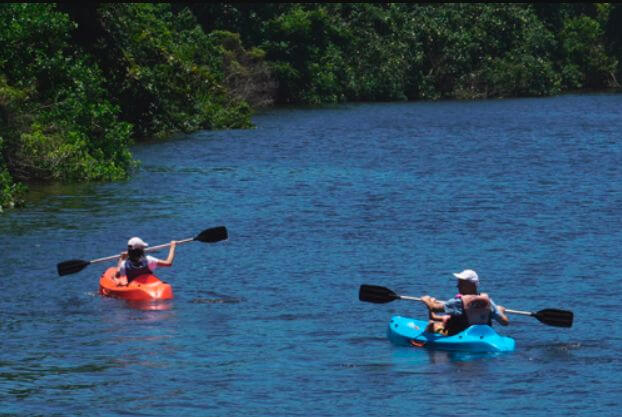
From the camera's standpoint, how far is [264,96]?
281ft

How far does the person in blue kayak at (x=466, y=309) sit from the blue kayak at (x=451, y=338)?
139 mm

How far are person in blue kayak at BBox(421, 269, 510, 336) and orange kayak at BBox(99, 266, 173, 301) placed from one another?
5.74 meters

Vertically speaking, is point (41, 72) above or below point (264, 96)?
above

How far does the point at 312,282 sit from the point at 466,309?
681cm

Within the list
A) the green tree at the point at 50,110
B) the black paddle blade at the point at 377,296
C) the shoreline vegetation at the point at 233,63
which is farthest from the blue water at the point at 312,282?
the shoreline vegetation at the point at 233,63

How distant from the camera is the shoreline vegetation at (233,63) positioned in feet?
138

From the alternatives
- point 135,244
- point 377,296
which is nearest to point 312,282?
point 135,244

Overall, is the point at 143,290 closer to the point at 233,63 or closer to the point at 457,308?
the point at 457,308

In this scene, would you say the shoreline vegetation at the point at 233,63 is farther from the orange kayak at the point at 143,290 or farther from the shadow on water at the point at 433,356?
the shadow on water at the point at 433,356

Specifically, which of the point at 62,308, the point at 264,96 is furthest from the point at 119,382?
the point at 264,96

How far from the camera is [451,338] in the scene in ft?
68.9

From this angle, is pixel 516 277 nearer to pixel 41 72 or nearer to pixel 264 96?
pixel 41 72

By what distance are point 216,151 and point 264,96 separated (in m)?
32.2

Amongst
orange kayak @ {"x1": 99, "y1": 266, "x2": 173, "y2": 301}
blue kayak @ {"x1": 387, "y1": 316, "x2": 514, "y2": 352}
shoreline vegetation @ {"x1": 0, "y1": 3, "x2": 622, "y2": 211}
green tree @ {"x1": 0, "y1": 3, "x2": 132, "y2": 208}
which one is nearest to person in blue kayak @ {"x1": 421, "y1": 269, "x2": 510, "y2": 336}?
blue kayak @ {"x1": 387, "y1": 316, "x2": 514, "y2": 352}
